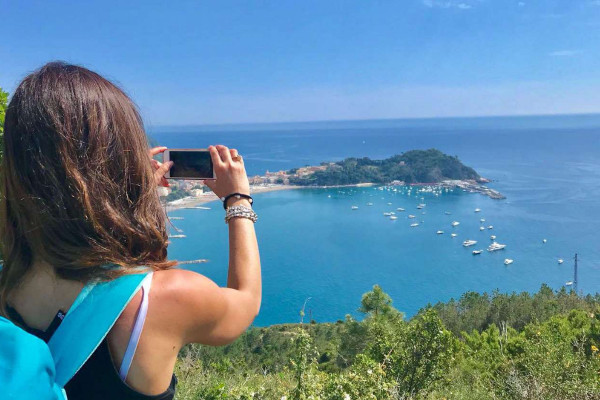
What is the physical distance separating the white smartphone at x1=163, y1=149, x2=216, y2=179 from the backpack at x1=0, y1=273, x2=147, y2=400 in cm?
30

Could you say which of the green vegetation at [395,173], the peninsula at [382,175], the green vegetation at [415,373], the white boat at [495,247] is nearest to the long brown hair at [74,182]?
the green vegetation at [415,373]

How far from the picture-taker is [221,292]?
0.50 meters

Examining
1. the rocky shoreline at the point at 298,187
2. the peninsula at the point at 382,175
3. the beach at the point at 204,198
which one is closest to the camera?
the beach at the point at 204,198

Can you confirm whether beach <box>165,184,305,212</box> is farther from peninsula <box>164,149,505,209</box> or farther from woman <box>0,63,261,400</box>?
woman <box>0,63,261,400</box>

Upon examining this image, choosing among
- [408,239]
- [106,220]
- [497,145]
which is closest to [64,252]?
[106,220]

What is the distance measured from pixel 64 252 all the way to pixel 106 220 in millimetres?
52

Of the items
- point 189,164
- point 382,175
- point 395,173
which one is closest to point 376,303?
point 189,164

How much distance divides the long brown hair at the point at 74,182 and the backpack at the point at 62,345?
0.09 feet

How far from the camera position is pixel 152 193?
20.4 inches

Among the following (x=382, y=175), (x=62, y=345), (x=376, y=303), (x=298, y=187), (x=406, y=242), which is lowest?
(x=406, y=242)

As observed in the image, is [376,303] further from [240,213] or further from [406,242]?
[406,242]

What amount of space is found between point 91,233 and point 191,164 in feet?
0.97

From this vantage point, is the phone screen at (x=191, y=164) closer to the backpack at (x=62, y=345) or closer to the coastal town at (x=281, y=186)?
the backpack at (x=62, y=345)

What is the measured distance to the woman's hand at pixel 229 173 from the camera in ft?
2.16
